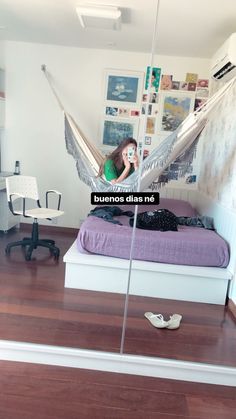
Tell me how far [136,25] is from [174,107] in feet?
3.90

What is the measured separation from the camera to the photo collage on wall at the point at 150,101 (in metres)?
3.98

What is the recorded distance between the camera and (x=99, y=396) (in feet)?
5.37

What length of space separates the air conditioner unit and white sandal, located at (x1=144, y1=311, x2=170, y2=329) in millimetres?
2012

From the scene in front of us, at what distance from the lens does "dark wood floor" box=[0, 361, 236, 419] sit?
60.7 inches

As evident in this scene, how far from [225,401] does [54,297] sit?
1325 millimetres

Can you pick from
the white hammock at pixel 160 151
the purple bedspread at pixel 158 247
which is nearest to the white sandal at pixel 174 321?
the purple bedspread at pixel 158 247

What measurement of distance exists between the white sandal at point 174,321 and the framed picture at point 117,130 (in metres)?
2.37

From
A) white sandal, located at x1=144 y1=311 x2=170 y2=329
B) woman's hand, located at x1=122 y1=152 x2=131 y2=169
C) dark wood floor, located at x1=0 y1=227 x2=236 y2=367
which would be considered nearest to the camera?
dark wood floor, located at x1=0 y1=227 x2=236 y2=367

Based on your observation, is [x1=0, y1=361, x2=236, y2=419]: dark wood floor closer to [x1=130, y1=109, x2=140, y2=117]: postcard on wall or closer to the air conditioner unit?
the air conditioner unit

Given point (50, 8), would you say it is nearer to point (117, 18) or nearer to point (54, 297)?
point (117, 18)

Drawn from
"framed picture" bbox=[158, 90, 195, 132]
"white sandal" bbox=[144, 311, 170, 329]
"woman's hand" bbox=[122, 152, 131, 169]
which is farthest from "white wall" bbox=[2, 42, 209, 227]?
"white sandal" bbox=[144, 311, 170, 329]

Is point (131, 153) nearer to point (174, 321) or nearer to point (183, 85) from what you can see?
point (174, 321)

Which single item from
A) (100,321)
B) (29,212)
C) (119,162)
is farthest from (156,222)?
(29,212)

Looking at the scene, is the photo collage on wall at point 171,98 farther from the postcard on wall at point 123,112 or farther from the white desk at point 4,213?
the white desk at point 4,213
